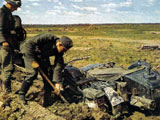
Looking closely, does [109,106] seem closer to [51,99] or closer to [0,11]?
[51,99]

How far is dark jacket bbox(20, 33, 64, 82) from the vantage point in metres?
4.56

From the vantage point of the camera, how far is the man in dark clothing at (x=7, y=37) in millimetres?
5043

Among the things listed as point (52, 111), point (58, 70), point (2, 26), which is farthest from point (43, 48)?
point (52, 111)

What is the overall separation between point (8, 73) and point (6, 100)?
72 centimetres

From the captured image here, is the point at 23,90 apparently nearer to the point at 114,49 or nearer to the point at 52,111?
the point at 52,111

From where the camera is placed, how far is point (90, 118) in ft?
15.9

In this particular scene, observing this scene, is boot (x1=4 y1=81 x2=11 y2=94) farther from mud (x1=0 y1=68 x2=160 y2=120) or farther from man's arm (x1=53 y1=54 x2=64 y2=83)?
man's arm (x1=53 y1=54 x2=64 y2=83)

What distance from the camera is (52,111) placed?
494 centimetres

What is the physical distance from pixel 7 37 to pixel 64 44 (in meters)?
1.90

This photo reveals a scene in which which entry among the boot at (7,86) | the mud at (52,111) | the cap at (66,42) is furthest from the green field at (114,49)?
the cap at (66,42)

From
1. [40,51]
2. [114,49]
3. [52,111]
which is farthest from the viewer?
[114,49]

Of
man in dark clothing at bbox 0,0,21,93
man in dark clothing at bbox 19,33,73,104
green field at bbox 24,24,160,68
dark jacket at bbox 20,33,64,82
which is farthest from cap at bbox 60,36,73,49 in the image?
green field at bbox 24,24,160,68

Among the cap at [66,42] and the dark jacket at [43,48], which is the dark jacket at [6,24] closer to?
the dark jacket at [43,48]

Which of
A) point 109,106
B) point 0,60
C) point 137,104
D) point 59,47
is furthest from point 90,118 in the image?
point 0,60
